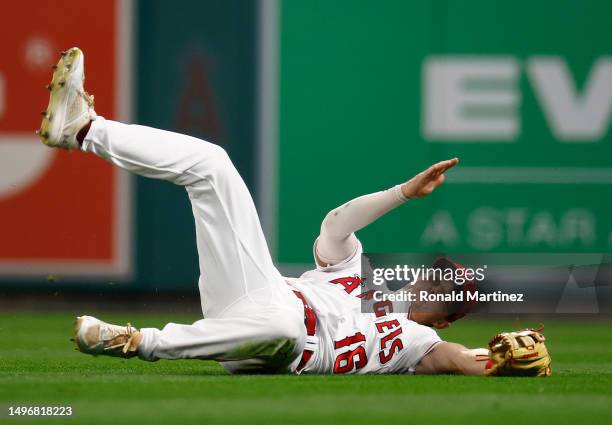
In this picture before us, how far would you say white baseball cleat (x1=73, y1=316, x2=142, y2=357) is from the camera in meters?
4.99

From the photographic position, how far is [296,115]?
10.1m

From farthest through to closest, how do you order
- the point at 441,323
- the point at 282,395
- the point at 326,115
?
the point at 326,115 → the point at 441,323 → the point at 282,395

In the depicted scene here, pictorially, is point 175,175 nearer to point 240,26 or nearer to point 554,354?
point 554,354

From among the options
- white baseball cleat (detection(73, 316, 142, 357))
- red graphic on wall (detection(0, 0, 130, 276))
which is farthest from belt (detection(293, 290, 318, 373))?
red graphic on wall (detection(0, 0, 130, 276))

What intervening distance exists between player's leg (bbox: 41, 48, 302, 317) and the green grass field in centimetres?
37

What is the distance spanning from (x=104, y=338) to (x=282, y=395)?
2.60ft

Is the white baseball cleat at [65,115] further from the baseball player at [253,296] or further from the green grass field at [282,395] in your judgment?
the green grass field at [282,395]

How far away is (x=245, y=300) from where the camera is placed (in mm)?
5180

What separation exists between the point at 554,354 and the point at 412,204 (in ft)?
9.79

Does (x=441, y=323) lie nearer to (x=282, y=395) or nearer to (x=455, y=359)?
(x=455, y=359)

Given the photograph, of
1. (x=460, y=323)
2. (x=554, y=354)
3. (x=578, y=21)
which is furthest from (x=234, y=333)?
(x=578, y=21)

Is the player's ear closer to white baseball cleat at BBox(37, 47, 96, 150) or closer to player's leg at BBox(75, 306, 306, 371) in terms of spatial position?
player's leg at BBox(75, 306, 306, 371)

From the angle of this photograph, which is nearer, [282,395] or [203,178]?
[282,395]

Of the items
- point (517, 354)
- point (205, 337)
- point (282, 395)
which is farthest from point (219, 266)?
point (517, 354)
